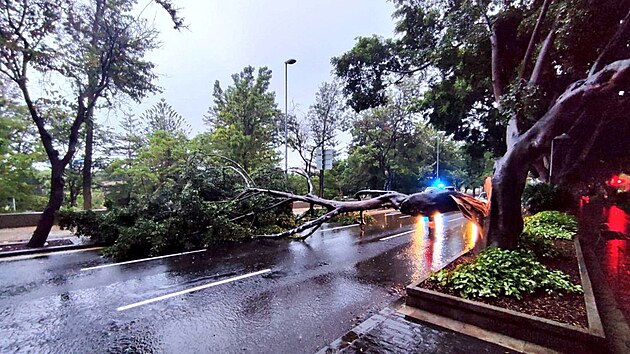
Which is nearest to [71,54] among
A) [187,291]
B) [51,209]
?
[51,209]

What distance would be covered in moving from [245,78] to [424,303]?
18.9 m

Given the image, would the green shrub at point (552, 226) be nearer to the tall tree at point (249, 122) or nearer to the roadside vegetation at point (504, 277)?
the roadside vegetation at point (504, 277)

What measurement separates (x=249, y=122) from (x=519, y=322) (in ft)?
58.2

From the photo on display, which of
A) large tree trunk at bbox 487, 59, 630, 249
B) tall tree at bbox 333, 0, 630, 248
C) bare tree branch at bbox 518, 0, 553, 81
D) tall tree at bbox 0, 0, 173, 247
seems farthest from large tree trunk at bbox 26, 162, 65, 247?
bare tree branch at bbox 518, 0, 553, 81

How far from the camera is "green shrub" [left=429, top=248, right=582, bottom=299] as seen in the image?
385 centimetres

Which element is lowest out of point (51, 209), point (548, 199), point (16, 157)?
point (548, 199)

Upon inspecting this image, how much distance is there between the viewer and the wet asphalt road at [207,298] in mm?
3619

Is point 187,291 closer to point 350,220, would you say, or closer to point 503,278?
point 503,278

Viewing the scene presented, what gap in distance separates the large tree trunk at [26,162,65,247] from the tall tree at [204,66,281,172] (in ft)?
27.6

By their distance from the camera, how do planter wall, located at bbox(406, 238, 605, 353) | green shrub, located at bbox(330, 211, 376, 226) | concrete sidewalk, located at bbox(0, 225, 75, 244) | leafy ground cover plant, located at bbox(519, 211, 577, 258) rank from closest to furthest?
planter wall, located at bbox(406, 238, 605, 353) → leafy ground cover plant, located at bbox(519, 211, 577, 258) → concrete sidewalk, located at bbox(0, 225, 75, 244) → green shrub, located at bbox(330, 211, 376, 226)

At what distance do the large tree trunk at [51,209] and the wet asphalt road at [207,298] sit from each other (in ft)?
5.04

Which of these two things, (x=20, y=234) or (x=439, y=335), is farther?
(x=20, y=234)

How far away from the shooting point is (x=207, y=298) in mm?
4938

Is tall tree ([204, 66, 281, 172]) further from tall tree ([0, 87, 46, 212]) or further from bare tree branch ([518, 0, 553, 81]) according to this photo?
bare tree branch ([518, 0, 553, 81])
